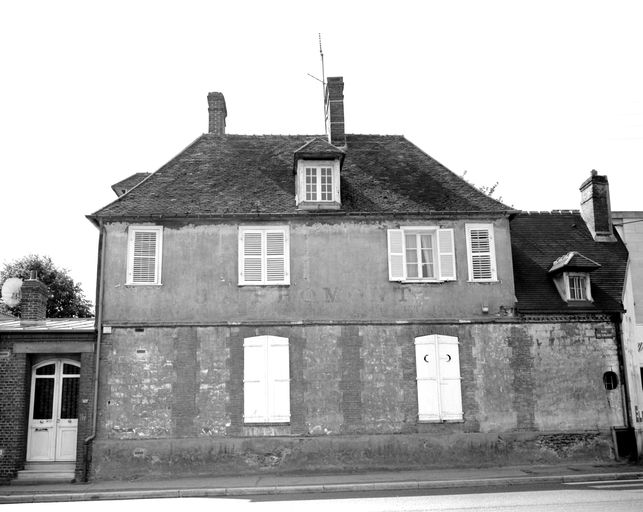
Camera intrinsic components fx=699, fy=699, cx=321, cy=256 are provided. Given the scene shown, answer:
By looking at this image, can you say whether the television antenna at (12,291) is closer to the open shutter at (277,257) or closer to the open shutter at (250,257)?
the open shutter at (250,257)

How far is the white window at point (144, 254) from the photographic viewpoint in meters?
18.9

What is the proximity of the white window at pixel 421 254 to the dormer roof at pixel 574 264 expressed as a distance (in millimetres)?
3263

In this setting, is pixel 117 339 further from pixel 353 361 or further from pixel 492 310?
pixel 492 310

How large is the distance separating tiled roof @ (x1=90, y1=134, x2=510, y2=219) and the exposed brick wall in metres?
4.43

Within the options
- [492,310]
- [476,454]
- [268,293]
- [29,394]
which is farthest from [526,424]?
[29,394]

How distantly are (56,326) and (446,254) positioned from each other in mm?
10813

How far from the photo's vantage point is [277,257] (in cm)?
1916

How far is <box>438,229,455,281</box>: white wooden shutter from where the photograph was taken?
63.3 ft

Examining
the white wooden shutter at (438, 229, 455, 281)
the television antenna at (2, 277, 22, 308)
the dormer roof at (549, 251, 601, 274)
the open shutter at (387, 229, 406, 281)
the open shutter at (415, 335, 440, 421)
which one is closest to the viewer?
the open shutter at (415, 335, 440, 421)

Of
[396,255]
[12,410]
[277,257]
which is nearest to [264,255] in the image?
[277,257]

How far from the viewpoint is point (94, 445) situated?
17.6 metres

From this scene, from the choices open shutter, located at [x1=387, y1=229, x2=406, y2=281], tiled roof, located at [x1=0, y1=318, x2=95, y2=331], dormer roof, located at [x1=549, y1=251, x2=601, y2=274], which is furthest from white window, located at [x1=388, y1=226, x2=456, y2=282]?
tiled roof, located at [x1=0, y1=318, x2=95, y2=331]

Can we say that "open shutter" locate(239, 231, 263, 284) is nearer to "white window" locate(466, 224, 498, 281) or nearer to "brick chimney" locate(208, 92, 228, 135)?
"brick chimney" locate(208, 92, 228, 135)

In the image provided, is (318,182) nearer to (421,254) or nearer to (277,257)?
(277,257)
